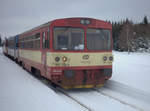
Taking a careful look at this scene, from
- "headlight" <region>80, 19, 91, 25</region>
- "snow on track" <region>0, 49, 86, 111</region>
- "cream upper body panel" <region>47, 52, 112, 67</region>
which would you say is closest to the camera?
"snow on track" <region>0, 49, 86, 111</region>

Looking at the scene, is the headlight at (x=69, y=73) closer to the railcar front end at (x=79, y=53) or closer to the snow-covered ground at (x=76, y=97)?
the railcar front end at (x=79, y=53)

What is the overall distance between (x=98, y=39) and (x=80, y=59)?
1.23m

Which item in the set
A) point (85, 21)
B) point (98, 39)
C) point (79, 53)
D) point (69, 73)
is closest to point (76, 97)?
point (69, 73)

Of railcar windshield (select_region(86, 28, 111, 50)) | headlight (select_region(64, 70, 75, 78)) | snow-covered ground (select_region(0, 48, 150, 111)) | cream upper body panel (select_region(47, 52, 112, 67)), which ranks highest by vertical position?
railcar windshield (select_region(86, 28, 111, 50))

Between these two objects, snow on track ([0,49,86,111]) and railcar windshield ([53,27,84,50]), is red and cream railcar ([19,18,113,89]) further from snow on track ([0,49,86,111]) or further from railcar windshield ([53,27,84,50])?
snow on track ([0,49,86,111])

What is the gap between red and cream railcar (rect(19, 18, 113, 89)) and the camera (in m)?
7.41

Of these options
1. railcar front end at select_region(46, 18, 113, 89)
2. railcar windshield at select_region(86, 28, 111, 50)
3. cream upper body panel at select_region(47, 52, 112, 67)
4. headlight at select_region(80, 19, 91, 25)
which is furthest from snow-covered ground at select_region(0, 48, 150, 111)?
headlight at select_region(80, 19, 91, 25)

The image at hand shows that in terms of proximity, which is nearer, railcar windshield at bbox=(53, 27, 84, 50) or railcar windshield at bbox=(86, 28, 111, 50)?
railcar windshield at bbox=(53, 27, 84, 50)

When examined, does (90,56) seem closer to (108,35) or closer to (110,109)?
(108,35)

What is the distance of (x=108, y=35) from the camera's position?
327 inches

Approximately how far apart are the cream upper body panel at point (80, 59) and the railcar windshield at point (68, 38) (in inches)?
11.6

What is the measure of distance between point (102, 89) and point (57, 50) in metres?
2.86

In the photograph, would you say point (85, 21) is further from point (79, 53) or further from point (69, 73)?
point (69, 73)

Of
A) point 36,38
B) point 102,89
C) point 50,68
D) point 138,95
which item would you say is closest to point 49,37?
point 50,68
